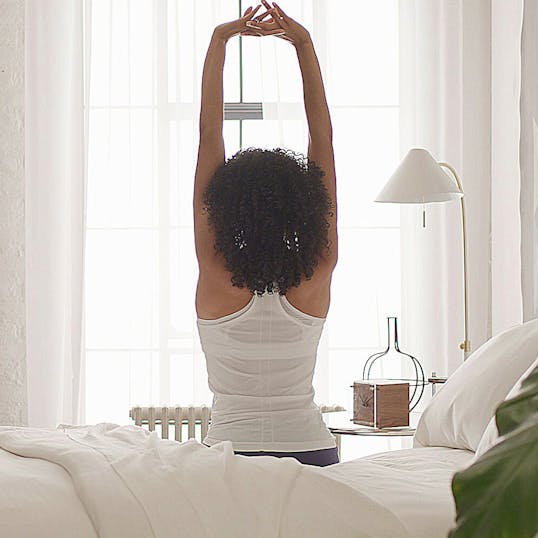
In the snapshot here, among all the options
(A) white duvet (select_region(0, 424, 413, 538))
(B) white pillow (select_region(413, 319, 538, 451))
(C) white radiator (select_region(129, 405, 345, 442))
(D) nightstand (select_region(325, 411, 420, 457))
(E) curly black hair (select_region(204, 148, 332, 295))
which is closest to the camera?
(A) white duvet (select_region(0, 424, 413, 538))

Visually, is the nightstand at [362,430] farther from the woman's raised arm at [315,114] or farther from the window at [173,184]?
the window at [173,184]

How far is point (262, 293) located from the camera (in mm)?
2104

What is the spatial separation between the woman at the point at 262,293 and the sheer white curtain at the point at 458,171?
7.61ft

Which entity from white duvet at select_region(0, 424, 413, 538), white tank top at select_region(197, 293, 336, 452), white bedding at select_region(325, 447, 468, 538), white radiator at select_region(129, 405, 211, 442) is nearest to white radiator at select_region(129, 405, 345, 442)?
white radiator at select_region(129, 405, 211, 442)

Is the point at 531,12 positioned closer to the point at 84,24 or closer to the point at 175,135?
the point at 175,135

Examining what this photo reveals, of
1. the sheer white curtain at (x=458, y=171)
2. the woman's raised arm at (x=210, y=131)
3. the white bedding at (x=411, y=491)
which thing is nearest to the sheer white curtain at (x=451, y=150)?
the sheer white curtain at (x=458, y=171)

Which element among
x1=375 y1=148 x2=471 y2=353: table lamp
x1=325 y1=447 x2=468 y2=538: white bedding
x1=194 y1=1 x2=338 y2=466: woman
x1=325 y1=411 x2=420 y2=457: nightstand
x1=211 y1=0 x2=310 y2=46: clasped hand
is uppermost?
x1=211 y1=0 x2=310 y2=46: clasped hand

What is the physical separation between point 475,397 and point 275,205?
58cm

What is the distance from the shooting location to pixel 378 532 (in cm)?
145

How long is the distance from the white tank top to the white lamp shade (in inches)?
49.8

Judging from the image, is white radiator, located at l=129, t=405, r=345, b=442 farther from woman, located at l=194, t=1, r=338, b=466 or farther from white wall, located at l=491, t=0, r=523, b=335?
woman, located at l=194, t=1, r=338, b=466

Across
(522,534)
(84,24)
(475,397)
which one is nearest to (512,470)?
(522,534)

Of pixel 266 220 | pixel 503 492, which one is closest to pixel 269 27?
A: pixel 266 220

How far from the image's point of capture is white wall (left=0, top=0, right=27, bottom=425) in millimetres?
3887
